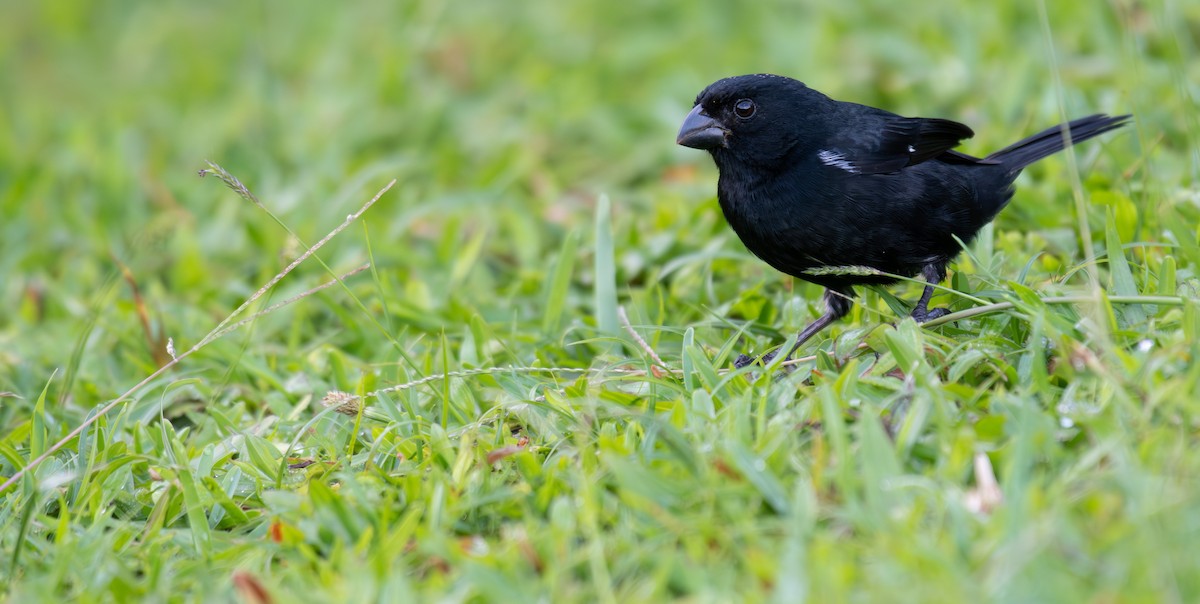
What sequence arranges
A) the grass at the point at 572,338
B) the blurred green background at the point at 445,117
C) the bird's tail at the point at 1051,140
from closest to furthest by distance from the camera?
the grass at the point at 572,338, the bird's tail at the point at 1051,140, the blurred green background at the point at 445,117

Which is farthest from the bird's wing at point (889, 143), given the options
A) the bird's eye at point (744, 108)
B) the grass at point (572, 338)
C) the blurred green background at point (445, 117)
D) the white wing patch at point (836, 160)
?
the blurred green background at point (445, 117)

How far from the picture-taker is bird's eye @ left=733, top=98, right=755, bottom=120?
3529 millimetres

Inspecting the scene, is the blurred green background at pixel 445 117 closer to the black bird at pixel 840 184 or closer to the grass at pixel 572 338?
the grass at pixel 572 338

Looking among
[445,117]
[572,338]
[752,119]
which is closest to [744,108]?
[752,119]

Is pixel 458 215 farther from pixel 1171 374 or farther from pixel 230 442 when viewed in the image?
pixel 1171 374

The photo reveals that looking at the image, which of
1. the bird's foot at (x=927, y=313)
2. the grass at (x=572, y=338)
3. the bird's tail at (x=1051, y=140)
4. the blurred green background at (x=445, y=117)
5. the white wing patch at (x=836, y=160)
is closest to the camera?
the grass at (x=572, y=338)

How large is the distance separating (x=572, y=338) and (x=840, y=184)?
1.01 metres

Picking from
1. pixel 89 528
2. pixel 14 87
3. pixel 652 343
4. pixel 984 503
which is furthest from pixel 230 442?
pixel 14 87

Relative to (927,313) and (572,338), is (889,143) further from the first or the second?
(572,338)

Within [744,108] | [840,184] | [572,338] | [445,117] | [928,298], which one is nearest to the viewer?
[840,184]

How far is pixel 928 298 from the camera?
3.41m

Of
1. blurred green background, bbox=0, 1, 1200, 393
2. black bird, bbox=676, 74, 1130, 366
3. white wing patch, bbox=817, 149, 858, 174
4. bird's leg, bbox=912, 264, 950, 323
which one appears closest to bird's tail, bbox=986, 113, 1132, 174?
black bird, bbox=676, 74, 1130, 366

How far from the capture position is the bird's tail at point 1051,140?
3697 millimetres

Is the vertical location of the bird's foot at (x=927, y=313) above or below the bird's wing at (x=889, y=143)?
below
